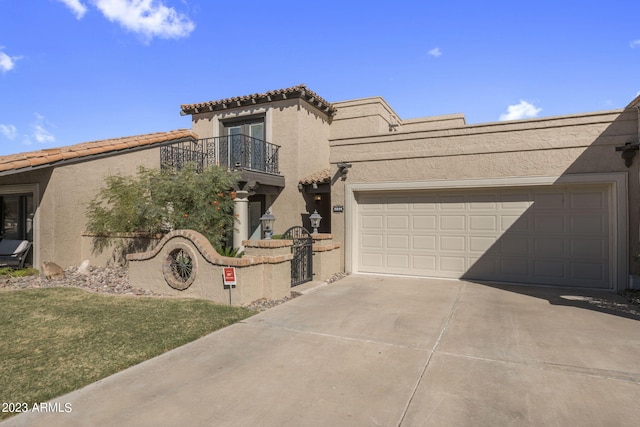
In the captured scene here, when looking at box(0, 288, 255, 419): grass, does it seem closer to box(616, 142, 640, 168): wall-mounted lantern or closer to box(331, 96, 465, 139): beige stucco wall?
box(616, 142, 640, 168): wall-mounted lantern

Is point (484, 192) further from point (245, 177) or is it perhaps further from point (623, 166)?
point (245, 177)

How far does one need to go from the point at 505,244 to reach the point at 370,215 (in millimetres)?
3509

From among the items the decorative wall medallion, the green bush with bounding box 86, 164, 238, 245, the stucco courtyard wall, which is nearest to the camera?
the stucco courtyard wall

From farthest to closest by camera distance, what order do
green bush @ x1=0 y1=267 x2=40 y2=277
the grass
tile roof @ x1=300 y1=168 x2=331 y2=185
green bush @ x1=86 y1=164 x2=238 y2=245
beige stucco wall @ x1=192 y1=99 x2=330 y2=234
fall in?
beige stucco wall @ x1=192 y1=99 x2=330 y2=234 → tile roof @ x1=300 y1=168 x2=331 y2=185 → green bush @ x1=0 y1=267 x2=40 y2=277 → green bush @ x1=86 y1=164 x2=238 y2=245 → the grass

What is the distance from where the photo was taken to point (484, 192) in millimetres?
9039

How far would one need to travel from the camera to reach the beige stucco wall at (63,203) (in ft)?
31.7

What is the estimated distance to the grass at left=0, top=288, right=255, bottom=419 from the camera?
368cm

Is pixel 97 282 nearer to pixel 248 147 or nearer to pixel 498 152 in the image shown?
pixel 248 147

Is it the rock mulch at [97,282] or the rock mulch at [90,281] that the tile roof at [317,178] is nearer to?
the rock mulch at [97,282]

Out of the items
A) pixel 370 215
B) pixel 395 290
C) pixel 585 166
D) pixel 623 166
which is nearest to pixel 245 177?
pixel 370 215

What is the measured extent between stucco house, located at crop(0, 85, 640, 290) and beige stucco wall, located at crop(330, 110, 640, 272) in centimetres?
2

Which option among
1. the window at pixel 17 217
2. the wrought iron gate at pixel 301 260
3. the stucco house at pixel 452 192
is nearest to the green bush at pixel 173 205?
the stucco house at pixel 452 192

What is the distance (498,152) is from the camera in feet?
28.5

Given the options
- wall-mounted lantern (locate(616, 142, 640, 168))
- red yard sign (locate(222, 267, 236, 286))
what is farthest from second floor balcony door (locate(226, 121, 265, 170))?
wall-mounted lantern (locate(616, 142, 640, 168))
